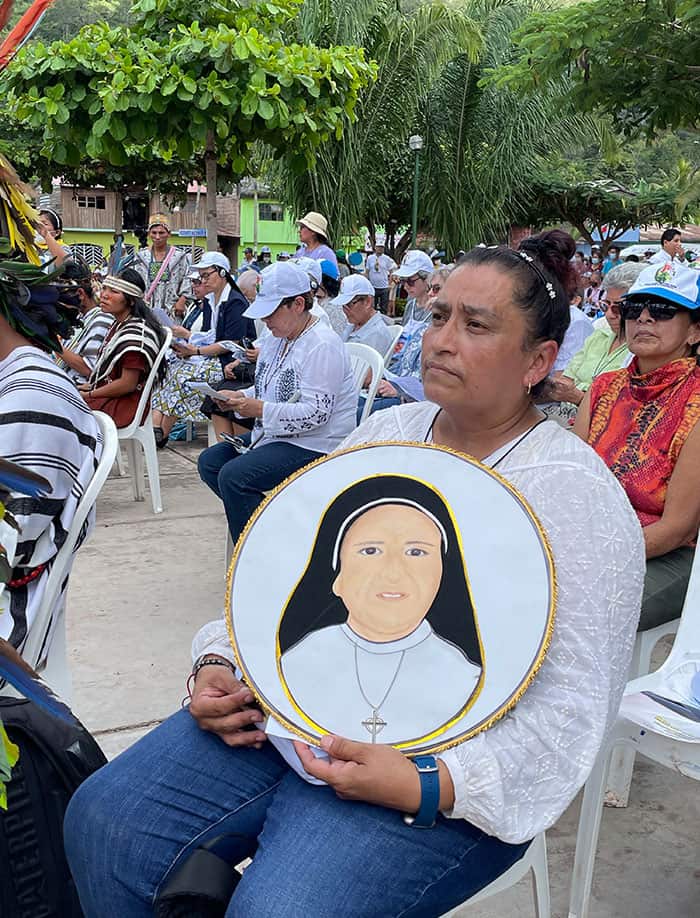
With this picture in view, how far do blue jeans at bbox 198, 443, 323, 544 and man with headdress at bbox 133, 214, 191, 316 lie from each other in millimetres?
4682

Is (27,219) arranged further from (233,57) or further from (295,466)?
(233,57)

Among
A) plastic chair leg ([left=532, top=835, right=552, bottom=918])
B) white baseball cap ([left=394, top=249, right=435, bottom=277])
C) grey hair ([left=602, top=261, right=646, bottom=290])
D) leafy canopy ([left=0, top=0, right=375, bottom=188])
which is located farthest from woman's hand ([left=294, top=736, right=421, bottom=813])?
white baseball cap ([left=394, top=249, right=435, bottom=277])

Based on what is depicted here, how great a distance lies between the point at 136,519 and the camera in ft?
18.2

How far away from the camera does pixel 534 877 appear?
180cm

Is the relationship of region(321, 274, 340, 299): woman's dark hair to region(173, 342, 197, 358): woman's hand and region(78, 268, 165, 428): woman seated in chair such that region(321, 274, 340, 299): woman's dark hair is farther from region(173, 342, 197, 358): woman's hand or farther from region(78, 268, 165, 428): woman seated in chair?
region(78, 268, 165, 428): woman seated in chair

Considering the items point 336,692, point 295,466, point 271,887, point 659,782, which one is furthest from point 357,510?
point 295,466

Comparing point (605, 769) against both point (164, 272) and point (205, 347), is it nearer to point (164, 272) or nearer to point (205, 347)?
point (205, 347)

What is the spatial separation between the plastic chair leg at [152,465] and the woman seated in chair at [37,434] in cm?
337

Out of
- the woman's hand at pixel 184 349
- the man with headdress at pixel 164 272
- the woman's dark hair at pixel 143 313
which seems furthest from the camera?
the man with headdress at pixel 164 272

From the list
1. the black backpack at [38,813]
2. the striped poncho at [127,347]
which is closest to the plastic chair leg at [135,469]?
the striped poncho at [127,347]

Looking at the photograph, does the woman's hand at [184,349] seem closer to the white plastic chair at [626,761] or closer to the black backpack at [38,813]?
the white plastic chair at [626,761]

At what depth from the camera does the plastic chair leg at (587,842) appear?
2.15 meters

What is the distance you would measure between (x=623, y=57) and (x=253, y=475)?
5208mm

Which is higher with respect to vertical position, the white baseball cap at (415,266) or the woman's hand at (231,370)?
the white baseball cap at (415,266)
